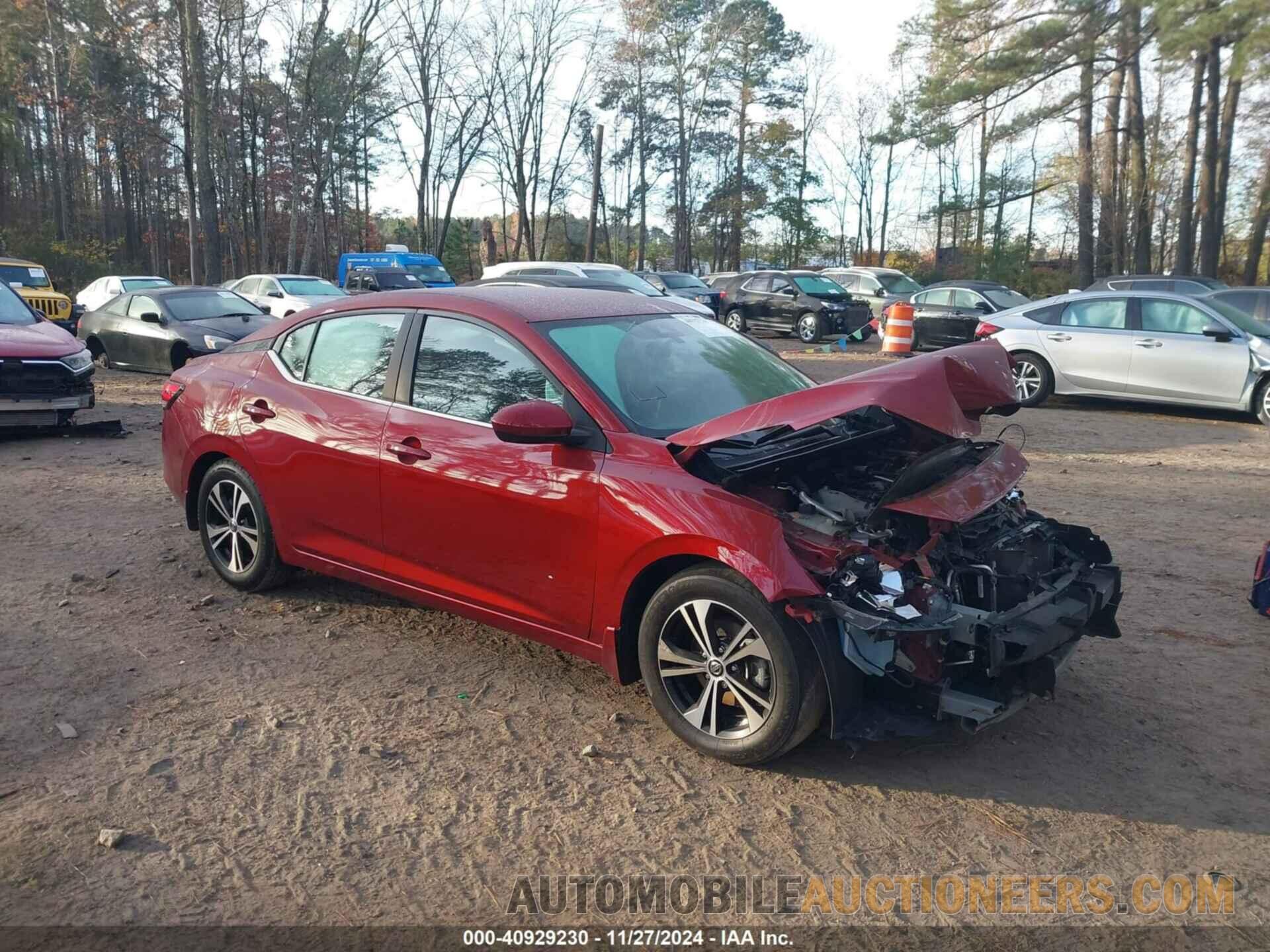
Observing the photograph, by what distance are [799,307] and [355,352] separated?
63.8 feet

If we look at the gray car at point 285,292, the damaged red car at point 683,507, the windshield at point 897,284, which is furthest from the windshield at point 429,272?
the damaged red car at point 683,507

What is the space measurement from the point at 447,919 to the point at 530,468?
5.99 feet

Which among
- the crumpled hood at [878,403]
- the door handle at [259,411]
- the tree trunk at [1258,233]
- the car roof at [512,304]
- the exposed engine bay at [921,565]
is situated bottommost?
the exposed engine bay at [921,565]

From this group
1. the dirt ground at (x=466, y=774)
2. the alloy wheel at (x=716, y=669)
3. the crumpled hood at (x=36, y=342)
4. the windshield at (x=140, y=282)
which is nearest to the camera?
the dirt ground at (x=466, y=774)

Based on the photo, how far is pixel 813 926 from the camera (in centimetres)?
288

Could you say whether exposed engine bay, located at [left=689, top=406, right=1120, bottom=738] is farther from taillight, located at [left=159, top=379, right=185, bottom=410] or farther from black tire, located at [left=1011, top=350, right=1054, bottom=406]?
black tire, located at [left=1011, top=350, right=1054, bottom=406]

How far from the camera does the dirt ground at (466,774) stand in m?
3.07

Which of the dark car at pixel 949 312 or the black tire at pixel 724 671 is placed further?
the dark car at pixel 949 312

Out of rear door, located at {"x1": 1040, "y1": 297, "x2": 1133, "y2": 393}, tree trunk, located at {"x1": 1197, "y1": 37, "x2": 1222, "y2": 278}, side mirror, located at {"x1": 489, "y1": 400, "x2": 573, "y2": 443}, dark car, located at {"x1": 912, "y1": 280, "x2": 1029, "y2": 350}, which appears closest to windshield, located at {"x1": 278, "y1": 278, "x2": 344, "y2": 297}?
dark car, located at {"x1": 912, "y1": 280, "x2": 1029, "y2": 350}

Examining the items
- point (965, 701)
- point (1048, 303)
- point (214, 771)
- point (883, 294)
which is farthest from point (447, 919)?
point (883, 294)

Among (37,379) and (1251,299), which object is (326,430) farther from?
(1251,299)

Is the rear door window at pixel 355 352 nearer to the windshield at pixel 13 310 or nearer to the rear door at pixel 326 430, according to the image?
the rear door at pixel 326 430

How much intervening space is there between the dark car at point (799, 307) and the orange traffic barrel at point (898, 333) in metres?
4.19

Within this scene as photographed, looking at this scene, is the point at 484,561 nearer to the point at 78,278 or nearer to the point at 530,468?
the point at 530,468
